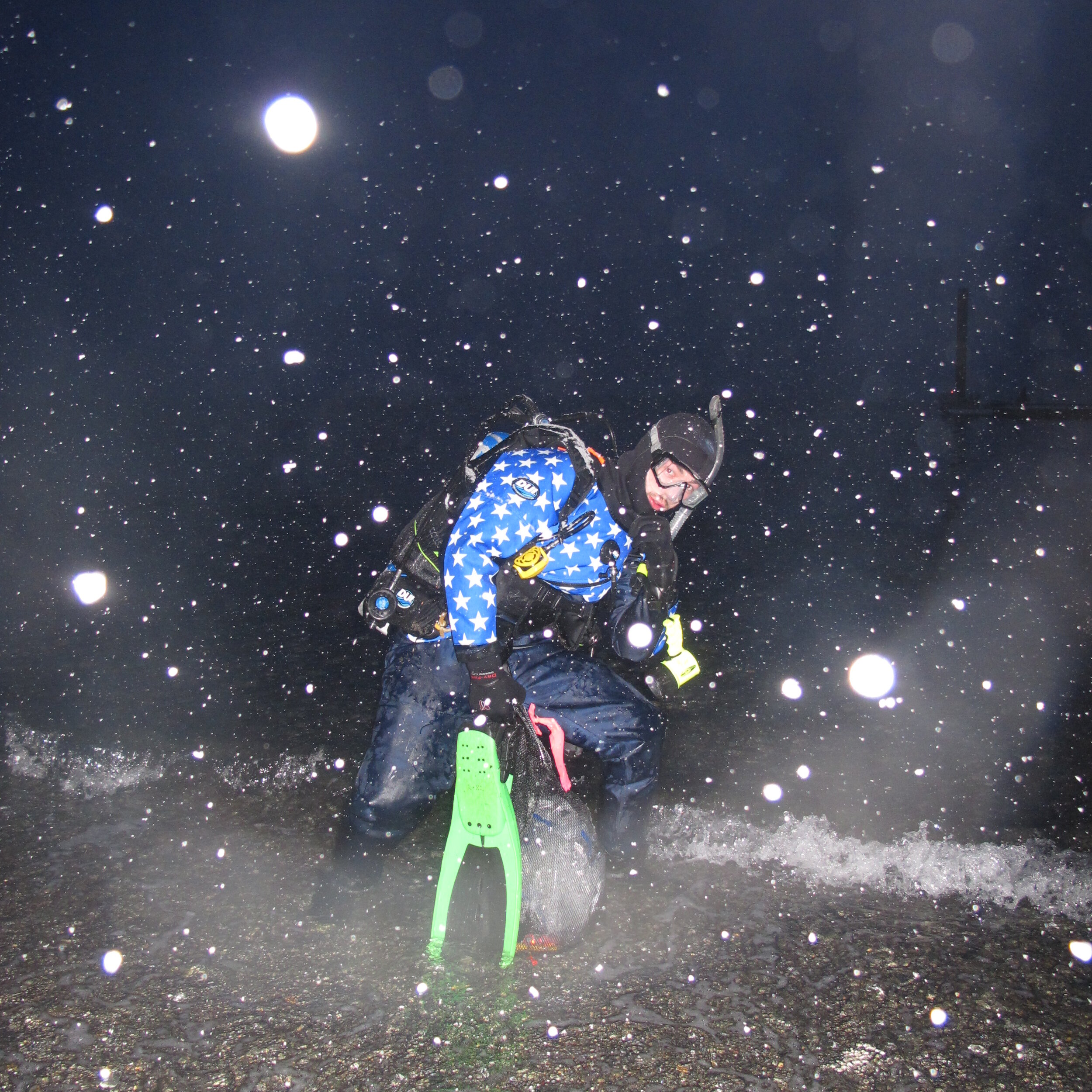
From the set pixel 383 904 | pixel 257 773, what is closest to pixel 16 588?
pixel 257 773

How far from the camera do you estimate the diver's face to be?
2934 millimetres

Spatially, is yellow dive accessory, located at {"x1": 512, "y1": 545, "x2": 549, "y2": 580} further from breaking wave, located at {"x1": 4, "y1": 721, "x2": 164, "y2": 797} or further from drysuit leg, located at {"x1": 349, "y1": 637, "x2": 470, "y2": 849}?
breaking wave, located at {"x1": 4, "y1": 721, "x2": 164, "y2": 797}

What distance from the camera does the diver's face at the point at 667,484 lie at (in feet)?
9.62

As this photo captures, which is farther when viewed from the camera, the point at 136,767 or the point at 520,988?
the point at 136,767

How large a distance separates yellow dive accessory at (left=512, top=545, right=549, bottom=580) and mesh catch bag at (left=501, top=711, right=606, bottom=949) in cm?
52

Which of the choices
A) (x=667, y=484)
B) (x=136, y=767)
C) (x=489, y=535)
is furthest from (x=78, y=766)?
(x=667, y=484)

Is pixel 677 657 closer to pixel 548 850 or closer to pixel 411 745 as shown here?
pixel 548 850

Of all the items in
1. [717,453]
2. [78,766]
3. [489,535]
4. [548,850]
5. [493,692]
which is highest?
[717,453]

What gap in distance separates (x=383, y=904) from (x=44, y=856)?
1.58 m

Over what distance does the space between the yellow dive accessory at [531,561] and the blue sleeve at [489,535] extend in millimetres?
141

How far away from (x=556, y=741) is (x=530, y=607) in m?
0.51

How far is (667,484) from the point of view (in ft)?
9.71

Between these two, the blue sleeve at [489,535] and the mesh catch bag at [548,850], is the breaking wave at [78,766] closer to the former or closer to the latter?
the mesh catch bag at [548,850]

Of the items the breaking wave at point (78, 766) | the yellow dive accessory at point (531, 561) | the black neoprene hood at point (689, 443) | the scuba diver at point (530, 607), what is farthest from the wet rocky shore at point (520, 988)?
the black neoprene hood at point (689, 443)
